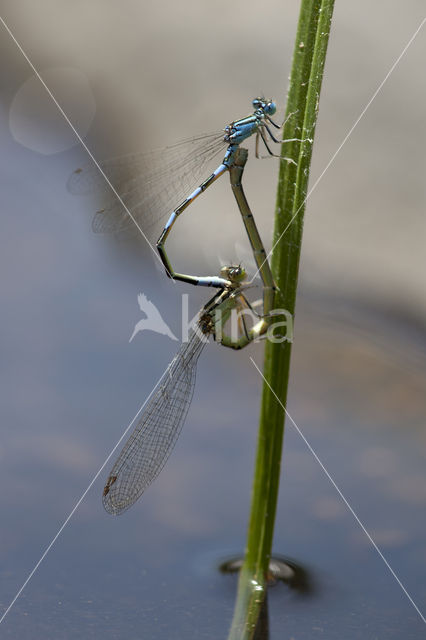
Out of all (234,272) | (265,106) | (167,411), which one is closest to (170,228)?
A: (234,272)

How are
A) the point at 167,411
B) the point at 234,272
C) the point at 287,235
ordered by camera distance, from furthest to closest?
the point at 167,411, the point at 234,272, the point at 287,235

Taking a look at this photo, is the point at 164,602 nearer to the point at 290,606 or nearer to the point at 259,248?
the point at 290,606

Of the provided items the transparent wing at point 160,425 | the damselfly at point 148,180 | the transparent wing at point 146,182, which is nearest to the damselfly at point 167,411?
the transparent wing at point 160,425

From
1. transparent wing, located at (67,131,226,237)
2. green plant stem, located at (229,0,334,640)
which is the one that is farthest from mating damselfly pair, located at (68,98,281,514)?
green plant stem, located at (229,0,334,640)

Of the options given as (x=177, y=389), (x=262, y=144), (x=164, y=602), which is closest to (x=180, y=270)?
(x=177, y=389)

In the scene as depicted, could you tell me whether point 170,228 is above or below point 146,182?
below

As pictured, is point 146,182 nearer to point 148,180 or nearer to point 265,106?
point 148,180
